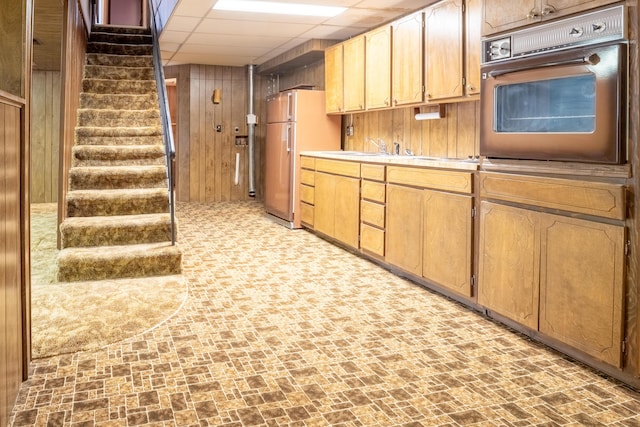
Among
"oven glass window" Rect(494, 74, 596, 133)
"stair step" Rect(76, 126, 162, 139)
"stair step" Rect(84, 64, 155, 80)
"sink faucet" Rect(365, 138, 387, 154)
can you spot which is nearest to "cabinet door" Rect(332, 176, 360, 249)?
"sink faucet" Rect(365, 138, 387, 154)

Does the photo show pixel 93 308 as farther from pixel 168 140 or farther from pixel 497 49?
pixel 497 49

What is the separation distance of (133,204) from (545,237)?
3.49 metres

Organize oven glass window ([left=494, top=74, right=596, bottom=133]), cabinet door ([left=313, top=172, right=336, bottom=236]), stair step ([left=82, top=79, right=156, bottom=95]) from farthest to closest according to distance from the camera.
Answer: stair step ([left=82, top=79, right=156, bottom=95]) → cabinet door ([left=313, top=172, right=336, bottom=236]) → oven glass window ([left=494, top=74, right=596, bottom=133])

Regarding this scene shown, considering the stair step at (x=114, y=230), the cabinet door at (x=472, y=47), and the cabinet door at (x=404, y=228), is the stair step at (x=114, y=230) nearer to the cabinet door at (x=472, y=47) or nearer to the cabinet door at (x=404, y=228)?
the cabinet door at (x=404, y=228)

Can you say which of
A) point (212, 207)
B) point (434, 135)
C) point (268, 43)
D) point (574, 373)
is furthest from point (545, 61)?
point (212, 207)

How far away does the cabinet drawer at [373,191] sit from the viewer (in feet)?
15.6

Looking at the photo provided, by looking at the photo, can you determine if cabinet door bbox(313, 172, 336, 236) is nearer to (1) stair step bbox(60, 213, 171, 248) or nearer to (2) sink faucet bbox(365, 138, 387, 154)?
(2) sink faucet bbox(365, 138, 387, 154)

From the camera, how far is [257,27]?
6.24 m

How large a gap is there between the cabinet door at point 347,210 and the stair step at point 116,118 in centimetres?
207

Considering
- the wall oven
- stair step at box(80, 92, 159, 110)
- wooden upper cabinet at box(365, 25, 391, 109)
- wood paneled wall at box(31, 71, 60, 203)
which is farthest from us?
wood paneled wall at box(31, 71, 60, 203)

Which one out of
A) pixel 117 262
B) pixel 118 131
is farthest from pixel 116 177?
pixel 117 262

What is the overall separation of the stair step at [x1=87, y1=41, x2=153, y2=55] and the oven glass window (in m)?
5.19

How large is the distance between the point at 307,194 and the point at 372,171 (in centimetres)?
186

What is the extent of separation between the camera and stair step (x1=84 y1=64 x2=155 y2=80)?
21.2ft
